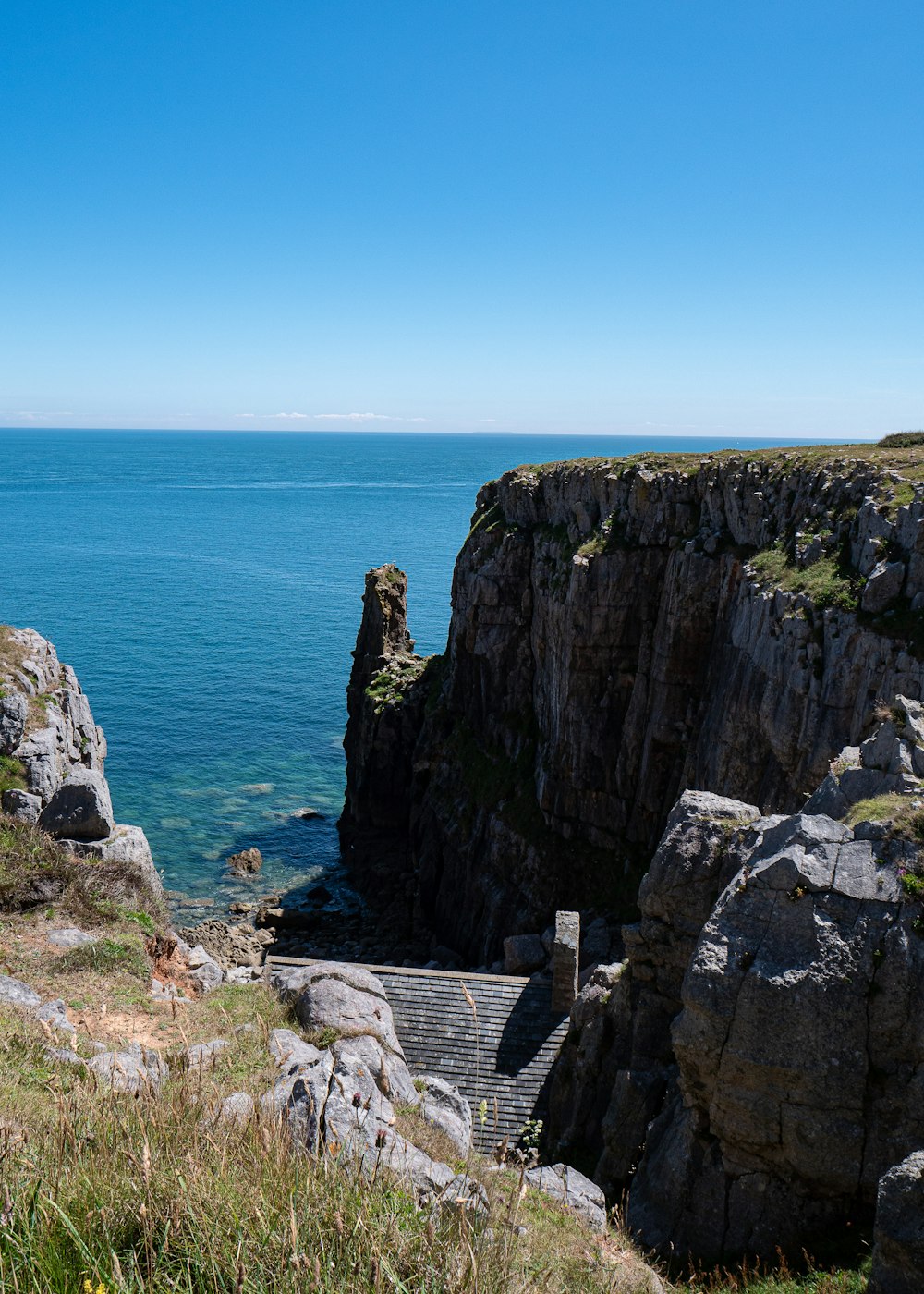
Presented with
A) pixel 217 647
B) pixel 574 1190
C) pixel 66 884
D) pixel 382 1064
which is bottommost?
pixel 217 647

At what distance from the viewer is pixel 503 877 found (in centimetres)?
4409

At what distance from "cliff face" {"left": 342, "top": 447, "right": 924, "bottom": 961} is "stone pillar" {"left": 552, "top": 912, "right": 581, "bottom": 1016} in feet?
24.0

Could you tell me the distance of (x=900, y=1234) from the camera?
10898mm

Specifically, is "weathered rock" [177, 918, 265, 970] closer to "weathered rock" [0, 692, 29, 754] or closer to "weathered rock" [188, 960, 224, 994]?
"weathered rock" [0, 692, 29, 754]

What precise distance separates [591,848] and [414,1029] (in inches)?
587

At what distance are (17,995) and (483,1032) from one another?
53.4ft

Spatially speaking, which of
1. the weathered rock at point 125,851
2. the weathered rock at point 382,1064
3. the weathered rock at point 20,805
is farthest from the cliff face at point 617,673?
the weathered rock at point 20,805

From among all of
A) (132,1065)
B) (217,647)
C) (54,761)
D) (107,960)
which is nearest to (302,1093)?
(132,1065)

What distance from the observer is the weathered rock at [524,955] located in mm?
34531

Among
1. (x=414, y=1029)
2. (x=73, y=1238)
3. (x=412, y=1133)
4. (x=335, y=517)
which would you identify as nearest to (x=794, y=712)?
(x=414, y=1029)

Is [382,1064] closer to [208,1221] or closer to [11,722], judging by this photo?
[208,1221]

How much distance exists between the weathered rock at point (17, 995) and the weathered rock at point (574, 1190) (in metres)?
9.22

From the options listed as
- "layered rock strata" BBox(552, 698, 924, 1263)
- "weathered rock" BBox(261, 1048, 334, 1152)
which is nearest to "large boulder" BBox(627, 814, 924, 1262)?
"layered rock strata" BBox(552, 698, 924, 1263)

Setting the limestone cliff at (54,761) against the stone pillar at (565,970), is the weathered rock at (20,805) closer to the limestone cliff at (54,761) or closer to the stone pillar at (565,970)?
the limestone cliff at (54,761)
